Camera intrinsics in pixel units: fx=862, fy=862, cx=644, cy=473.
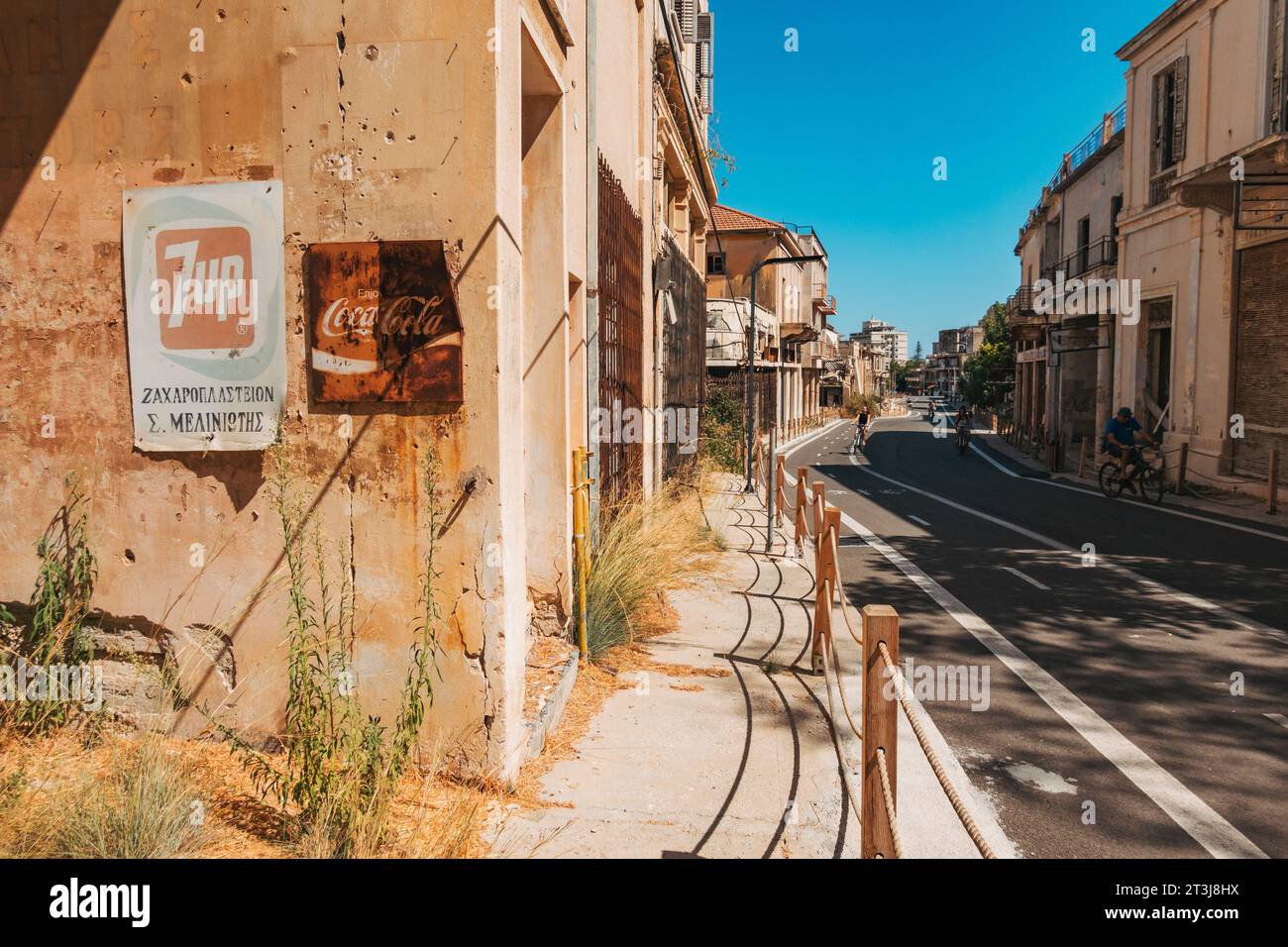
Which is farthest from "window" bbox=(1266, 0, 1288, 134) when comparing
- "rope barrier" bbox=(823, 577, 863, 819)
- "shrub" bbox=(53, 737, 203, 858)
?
"shrub" bbox=(53, 737, 203, 858)

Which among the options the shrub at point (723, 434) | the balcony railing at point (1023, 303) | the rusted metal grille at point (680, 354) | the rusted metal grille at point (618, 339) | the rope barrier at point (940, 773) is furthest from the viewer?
the balcony railing at point (1023, 303)

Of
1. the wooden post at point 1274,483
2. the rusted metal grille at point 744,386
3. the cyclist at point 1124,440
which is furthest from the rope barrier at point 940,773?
the rusted metal grille at point 744,386

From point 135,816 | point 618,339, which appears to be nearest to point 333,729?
point 135,816

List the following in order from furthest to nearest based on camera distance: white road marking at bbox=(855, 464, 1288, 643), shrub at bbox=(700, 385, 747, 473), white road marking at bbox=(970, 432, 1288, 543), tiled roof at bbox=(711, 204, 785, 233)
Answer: tiled roof at bbox=(711, 204, 785, 233) < shrub at bbox=(700, 385, 747, 473) < white road marking at bbox=(970, 432, 1288, 543) < white road marking at bbox=(855, 464, 1288, 643)

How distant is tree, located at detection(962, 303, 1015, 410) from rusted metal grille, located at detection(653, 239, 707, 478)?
135 ft

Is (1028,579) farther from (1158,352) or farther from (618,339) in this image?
(1158,352)

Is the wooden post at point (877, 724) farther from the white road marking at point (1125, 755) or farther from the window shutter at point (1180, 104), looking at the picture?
the window shutter at point (1180, 104)

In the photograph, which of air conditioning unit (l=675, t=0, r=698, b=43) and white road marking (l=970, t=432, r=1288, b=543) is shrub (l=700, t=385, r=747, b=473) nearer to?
white road marking (l=970, t=432, r=1288, b=543)

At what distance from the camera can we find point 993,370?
187ft

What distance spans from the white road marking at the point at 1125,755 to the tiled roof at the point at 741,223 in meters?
40.3

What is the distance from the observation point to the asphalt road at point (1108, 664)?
13.9 ft

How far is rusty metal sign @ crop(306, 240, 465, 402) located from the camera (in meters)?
4.08

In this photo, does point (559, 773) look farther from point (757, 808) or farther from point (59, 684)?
point (59, 684)

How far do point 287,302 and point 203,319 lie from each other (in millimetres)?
439
